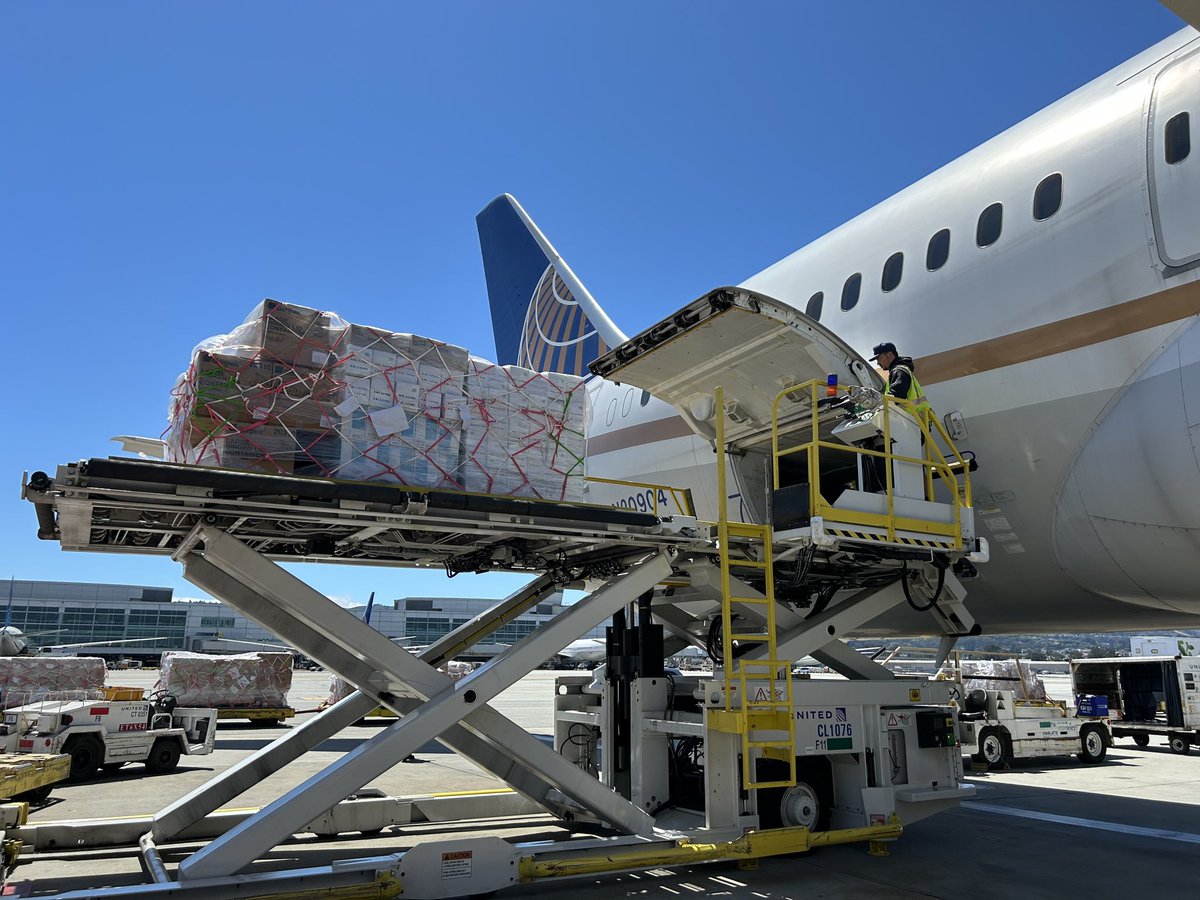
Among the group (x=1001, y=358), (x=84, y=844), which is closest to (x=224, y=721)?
(x=84, y=844)

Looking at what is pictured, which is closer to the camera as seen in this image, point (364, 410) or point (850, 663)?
point (364, 410)

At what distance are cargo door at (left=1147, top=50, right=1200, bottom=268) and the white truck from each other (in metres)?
15.4

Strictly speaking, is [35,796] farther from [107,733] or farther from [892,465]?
[892,465]

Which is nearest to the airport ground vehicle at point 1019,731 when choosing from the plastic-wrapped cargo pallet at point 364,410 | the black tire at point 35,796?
the plastic-wrapped cargo pallet at point 364,410

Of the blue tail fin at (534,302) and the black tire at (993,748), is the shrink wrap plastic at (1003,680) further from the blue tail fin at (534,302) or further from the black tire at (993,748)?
the blue tail fin at (534,302)

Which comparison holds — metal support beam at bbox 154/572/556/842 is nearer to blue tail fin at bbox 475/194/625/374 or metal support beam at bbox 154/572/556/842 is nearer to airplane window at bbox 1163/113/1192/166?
airplane window at bbox 1163/113/1192/166

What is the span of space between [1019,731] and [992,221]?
35.4 feet

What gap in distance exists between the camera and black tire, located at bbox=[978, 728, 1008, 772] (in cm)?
1523

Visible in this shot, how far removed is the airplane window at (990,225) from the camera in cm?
829

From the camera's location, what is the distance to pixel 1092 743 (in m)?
16.4

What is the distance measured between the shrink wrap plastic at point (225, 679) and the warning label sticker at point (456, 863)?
66.6ft

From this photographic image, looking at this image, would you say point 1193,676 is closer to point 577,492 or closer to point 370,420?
point 577,492

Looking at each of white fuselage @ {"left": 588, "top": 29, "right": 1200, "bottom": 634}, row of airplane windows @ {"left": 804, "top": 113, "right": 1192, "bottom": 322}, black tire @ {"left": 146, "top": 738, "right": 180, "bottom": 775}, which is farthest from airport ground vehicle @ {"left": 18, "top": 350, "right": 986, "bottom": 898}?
black tire @ {"left": 146, "top": 738, "right": 180, "bottom": 775}

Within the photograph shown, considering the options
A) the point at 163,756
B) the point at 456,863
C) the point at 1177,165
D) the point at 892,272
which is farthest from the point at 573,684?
the point at 163,756
